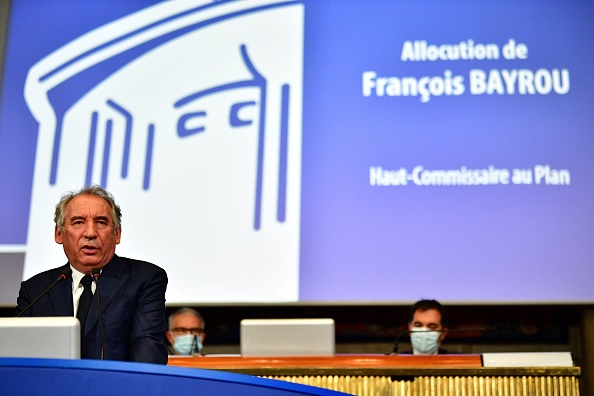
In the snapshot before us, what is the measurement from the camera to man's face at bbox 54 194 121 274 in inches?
98.1

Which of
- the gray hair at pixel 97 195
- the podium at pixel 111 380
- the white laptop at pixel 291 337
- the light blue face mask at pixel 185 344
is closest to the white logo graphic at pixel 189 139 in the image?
the light blue face mask at pixel 185 344

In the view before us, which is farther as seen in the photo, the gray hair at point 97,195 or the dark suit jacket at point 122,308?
the gray hair at point 97,195

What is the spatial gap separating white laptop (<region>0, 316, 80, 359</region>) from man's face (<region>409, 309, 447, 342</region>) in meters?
2.57

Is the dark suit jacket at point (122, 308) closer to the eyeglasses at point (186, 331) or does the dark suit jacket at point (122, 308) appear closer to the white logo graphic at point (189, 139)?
the eyeglasses at point (186, 331)

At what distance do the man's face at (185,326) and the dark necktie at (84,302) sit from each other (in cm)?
183

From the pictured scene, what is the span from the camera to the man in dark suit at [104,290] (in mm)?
2336

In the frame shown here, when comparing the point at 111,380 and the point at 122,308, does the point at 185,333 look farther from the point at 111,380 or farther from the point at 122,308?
the point at 111,380

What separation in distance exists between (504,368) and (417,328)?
982 millimetres

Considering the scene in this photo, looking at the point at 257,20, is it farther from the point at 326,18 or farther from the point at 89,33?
the point at 89,33

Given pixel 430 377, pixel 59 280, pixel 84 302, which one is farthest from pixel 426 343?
pixel 59 280

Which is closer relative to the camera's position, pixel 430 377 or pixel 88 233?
pixel 88 233

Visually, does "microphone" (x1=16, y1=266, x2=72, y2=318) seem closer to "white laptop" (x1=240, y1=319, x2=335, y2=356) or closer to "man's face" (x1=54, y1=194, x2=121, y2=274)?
"man's face" (x1=54, y1=194, x2=121, y2=274)

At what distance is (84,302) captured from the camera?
95.6 inches

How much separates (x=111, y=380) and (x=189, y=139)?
11.1 feet
